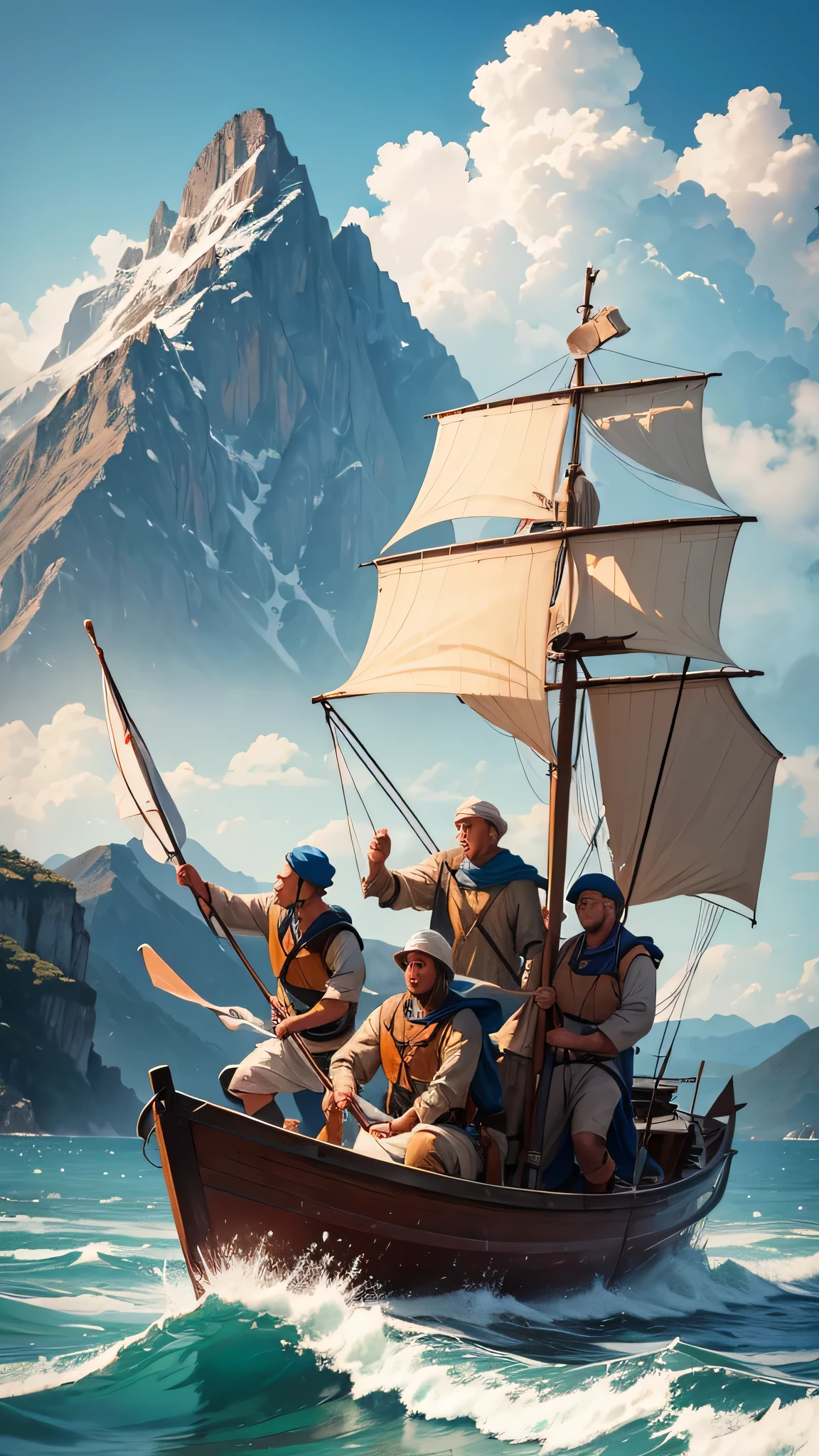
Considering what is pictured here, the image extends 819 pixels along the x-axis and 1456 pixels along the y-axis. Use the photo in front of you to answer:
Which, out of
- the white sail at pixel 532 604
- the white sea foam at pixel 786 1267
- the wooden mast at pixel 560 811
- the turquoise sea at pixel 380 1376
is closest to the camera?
the turquoise sea at pixel 380 1376

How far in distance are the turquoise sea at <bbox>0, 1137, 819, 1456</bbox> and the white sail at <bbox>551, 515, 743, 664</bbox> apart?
6.23 metres

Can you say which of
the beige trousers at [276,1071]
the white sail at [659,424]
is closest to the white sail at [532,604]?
the white sail at [659,424]

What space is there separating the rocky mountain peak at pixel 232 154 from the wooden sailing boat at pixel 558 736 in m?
99.0

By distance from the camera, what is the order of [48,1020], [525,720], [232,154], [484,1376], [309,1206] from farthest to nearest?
[232,154] < [48,1020] < [525,720] < [309,1206] < [484,1376]

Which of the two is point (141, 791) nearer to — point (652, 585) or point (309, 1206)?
point (309, 1206)

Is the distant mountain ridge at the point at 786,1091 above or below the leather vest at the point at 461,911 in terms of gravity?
below

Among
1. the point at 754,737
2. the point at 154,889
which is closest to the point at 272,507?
the point at 154,889

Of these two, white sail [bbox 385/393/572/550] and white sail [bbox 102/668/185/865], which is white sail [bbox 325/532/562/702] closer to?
white sail [bbox 385/393/572/550]

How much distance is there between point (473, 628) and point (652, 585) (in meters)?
2.06

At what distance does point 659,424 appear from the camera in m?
14.5

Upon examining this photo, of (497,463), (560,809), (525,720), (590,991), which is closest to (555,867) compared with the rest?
(560,809)

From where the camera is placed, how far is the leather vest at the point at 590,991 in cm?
823

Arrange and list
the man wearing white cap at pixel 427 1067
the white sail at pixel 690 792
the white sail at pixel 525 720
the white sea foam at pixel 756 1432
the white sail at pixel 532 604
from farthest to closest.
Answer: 1. the white sail at pixel 690 792
2. the white sail at pixel 532 604
3. the white sail at pixel 525 720
4. the man wearing white cap at pixel 427 1067
5. the white sea foam at pixel 756 1432

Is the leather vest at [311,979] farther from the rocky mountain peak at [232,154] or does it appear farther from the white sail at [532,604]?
the rocky mountain peak at [232,154]
